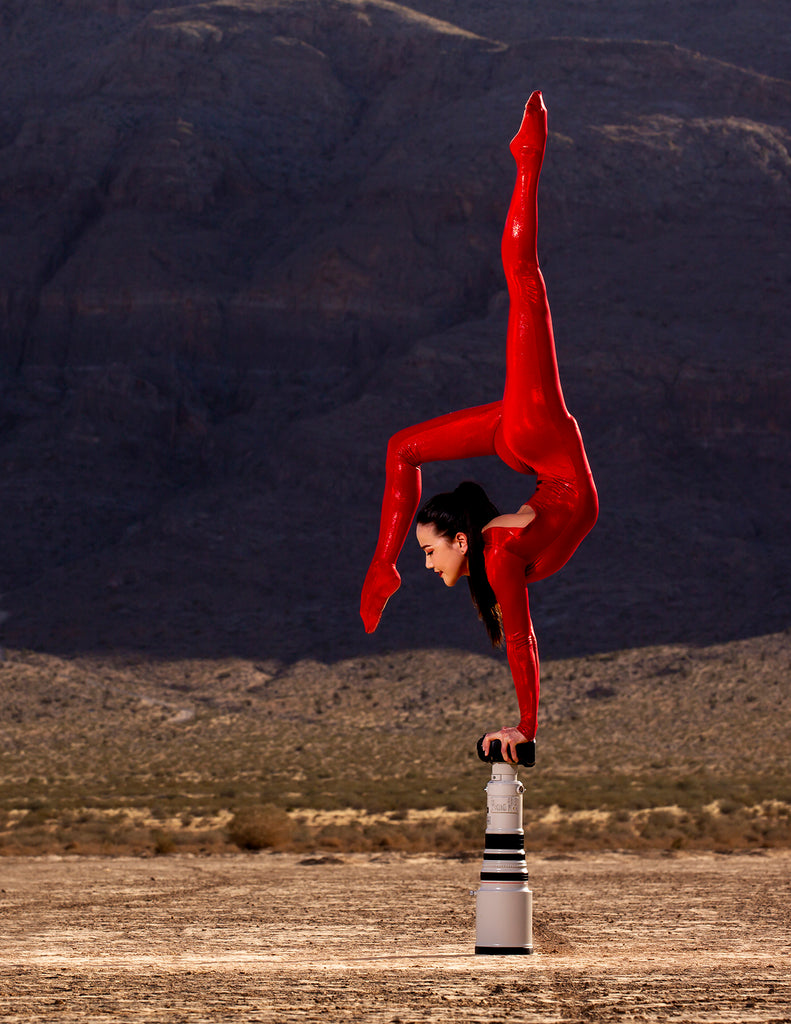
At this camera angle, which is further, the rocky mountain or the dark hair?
the rocky mountain

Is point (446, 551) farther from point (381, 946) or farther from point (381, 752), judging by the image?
point (381, 752)

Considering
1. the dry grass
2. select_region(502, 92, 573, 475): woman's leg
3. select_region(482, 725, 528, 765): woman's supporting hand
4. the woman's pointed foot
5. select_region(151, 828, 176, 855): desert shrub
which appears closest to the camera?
select_region(502, 92, 573, 475): woman's leg

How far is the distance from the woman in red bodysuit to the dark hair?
0.03 feet

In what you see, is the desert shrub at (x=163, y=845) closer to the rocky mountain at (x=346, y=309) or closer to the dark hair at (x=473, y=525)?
the dark hair at (x=473, y=525)

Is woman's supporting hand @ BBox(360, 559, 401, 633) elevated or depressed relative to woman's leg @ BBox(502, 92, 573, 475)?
depressed

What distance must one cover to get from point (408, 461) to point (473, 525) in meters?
0.57

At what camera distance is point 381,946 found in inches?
→ 504

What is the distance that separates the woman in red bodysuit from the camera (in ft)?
29.6

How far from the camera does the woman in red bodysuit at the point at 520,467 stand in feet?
29.6

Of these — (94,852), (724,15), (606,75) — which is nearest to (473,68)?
(606,75)

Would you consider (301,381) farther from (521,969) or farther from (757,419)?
(521,969)

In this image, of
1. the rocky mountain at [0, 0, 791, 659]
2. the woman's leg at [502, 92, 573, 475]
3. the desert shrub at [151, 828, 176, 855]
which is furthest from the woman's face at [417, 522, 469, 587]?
the rocky mountain at [0, 0, 791, 659]

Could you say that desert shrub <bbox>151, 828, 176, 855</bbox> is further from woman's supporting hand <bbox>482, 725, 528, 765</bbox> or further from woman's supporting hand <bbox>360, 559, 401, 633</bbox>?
woman's supporting hand <bbox>482, 725, 528, 765</bbox>

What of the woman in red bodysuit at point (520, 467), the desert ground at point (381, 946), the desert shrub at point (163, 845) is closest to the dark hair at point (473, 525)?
the woman in red bodysuit at point (520, 467)
